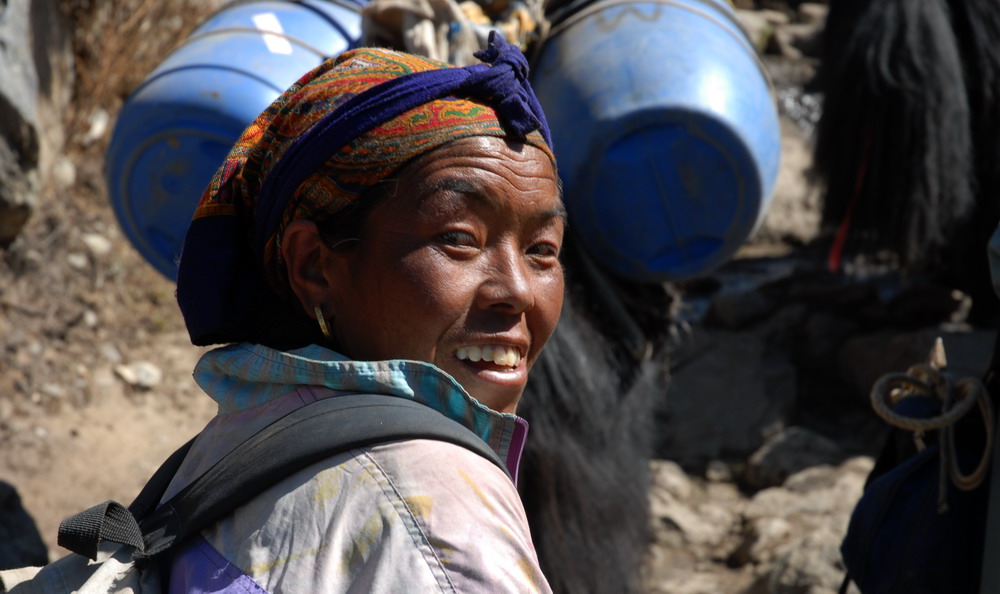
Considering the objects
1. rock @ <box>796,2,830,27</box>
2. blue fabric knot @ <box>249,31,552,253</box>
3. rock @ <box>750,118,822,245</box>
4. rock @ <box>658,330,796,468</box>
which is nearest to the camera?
blue fabric knot @ <box>249,31,552,253</box>

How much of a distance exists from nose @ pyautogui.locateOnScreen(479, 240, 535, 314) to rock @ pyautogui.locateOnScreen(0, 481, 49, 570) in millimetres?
1650

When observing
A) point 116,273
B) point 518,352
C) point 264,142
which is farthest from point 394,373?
point 116,273

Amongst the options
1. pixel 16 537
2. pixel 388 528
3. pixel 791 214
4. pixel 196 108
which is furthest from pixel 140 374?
pixel 791 214

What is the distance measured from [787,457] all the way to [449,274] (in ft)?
11.0

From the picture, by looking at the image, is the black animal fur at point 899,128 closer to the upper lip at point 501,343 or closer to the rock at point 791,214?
the rock at point 791,214

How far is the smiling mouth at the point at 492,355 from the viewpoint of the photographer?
3.70 feet

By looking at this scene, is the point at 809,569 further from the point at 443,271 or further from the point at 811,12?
the point at 811,12

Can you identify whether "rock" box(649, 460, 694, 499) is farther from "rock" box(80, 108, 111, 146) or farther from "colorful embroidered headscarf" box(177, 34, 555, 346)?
"colorful embroidered headscarf" box(177, 34, 555, 346)

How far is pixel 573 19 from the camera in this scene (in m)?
2.55

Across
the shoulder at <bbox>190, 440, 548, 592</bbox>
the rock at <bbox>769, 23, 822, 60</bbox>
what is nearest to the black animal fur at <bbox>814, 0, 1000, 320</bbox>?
the shoulder at <bbox>190, 440, 548, 592</bbox>

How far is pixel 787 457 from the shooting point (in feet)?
13.6

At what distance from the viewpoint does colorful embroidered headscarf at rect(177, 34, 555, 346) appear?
1103 millimetres

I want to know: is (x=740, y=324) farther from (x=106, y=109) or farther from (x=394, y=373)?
(x=394, y=373)

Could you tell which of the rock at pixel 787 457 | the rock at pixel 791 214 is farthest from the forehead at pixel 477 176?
the rock at pixel 791 214
